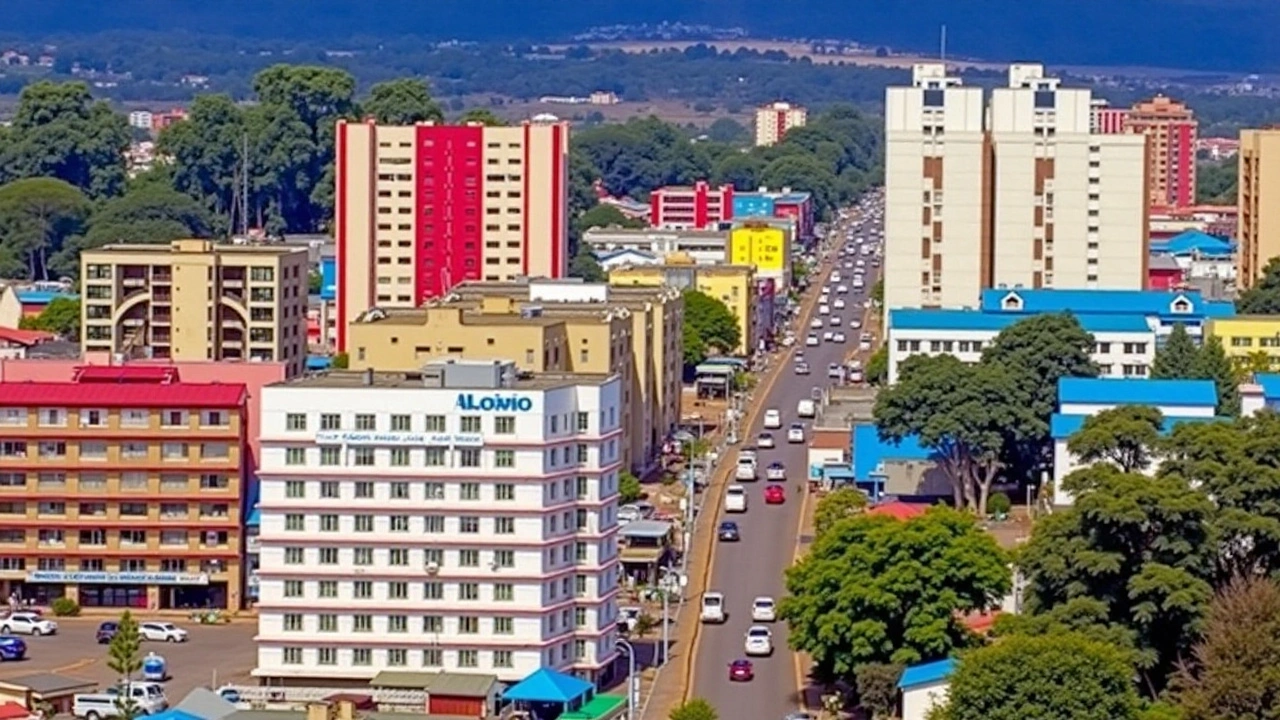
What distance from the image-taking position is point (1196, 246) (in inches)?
3012

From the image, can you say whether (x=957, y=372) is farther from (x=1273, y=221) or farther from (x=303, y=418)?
(x=1273, y=221)

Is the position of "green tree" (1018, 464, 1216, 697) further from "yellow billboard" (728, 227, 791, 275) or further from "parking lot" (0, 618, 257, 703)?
"yellow billboard" (728, 227, 791, 275)

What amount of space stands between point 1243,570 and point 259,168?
52.6 meters

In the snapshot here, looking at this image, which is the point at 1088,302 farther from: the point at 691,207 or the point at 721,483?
the point at 691,207

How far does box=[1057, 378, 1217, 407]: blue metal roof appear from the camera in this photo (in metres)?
38.8

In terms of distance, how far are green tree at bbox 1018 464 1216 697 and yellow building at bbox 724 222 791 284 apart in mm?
41148

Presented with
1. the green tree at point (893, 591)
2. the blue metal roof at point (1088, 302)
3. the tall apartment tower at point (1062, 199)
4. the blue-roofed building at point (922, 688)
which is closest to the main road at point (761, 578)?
the green tree at point (893, 591)

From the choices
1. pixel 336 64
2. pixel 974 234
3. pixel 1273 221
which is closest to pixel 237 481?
pixel 974 234

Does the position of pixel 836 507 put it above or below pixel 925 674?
above

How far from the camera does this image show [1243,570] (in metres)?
29.4

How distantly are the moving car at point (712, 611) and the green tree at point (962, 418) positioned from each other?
6.49 m

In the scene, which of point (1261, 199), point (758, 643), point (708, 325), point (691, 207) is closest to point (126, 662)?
point (758, 643)

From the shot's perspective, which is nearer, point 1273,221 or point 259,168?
point 1273,221

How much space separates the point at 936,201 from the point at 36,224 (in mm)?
22364
